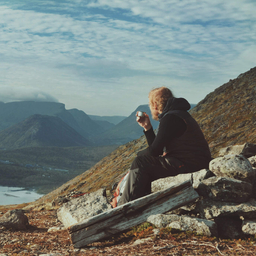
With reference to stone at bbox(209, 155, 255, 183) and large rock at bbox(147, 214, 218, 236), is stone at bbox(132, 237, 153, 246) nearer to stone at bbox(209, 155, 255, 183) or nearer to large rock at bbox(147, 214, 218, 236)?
large rock at bbox(147, 214, 218, 236)

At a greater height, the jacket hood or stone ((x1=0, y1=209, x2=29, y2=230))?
the jacket hood

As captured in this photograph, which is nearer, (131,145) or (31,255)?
(31,255)

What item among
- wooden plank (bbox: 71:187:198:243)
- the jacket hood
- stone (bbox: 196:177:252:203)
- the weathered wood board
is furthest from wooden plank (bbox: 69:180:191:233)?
the jacket hood

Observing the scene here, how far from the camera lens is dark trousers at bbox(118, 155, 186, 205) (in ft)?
25.9

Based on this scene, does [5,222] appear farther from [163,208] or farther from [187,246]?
[187,246]

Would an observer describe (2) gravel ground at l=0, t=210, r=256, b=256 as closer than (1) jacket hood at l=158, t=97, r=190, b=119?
Yes

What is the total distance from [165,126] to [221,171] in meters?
2.63

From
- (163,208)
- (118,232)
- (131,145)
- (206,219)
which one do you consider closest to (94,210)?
(118,232)

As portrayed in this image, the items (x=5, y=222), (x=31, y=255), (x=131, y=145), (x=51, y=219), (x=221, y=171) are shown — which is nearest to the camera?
(x=31, y=255)

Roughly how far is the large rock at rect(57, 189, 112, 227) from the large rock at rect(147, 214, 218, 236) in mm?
2642

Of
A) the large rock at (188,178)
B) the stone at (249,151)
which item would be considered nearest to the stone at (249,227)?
the large rock at (188,178)

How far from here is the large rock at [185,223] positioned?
711 centimetres

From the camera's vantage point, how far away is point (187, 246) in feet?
21.1

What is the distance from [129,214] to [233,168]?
367cm
